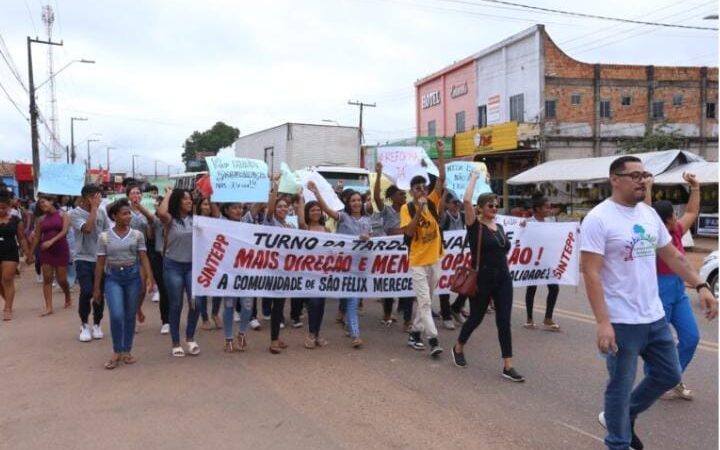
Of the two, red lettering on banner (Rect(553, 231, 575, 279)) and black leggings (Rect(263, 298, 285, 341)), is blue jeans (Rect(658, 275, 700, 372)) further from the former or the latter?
black leggings (Rect(263, 298, 285, 341))

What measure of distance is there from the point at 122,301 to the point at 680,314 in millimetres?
4837

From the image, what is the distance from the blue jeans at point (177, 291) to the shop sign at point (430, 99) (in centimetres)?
3632

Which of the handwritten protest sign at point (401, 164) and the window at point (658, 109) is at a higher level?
the window at point (658, 109)

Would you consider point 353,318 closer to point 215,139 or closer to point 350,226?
point 350,226

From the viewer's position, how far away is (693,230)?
20.6m

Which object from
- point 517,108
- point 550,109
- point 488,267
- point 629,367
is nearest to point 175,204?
point 488,267

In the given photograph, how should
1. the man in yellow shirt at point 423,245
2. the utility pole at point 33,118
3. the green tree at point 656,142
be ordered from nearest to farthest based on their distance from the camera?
1. the man in yellow shirt at point 423,245
2. the utility pole at point 33,118
3. the green tree at point 656,142

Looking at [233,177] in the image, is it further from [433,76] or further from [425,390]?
[433,76]

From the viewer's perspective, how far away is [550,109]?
100 ft

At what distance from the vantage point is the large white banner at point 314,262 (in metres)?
6.23

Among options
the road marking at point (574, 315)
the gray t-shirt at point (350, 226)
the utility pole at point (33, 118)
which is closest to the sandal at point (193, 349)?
the gray t-shirt at point (350, 226)

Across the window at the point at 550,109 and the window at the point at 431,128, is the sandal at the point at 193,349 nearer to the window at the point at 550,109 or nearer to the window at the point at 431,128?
the window at the point at 550,109

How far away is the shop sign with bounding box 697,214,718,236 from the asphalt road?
14.7 meters

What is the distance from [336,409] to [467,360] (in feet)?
5.97
